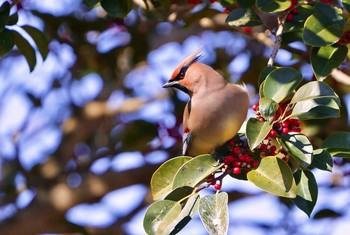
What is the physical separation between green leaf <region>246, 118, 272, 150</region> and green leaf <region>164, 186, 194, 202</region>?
0.19 meters

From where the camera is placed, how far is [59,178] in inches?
144

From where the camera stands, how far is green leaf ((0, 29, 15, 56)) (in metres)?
2.29

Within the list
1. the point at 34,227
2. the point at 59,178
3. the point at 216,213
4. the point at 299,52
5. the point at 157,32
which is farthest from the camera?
the point at 157,32

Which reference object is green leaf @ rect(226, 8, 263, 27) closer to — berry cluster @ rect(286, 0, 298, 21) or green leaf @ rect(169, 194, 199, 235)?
berry cluster @ rect(286, 0, 298, 21)

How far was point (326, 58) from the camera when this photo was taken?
212 cm

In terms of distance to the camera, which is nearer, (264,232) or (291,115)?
(291,115)

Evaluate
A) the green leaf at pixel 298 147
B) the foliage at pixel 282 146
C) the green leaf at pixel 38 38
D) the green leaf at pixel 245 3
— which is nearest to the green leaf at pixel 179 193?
the foliage at pixel 282 146

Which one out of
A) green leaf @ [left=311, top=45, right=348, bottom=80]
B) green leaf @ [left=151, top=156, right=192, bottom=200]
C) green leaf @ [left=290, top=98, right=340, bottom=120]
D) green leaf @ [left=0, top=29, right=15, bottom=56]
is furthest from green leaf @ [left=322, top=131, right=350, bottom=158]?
green leaf @ [left=0, top=29, right=15, bottom=56]

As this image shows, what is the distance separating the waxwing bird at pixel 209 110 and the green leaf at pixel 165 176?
0.43 ft

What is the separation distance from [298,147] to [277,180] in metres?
0.09

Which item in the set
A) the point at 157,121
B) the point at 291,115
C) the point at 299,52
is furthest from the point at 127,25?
the point at 291,115

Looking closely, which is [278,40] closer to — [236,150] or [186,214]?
[236,150]

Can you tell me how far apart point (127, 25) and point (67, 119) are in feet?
2.01

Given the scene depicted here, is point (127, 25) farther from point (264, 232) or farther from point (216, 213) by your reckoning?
point (216, 213)
